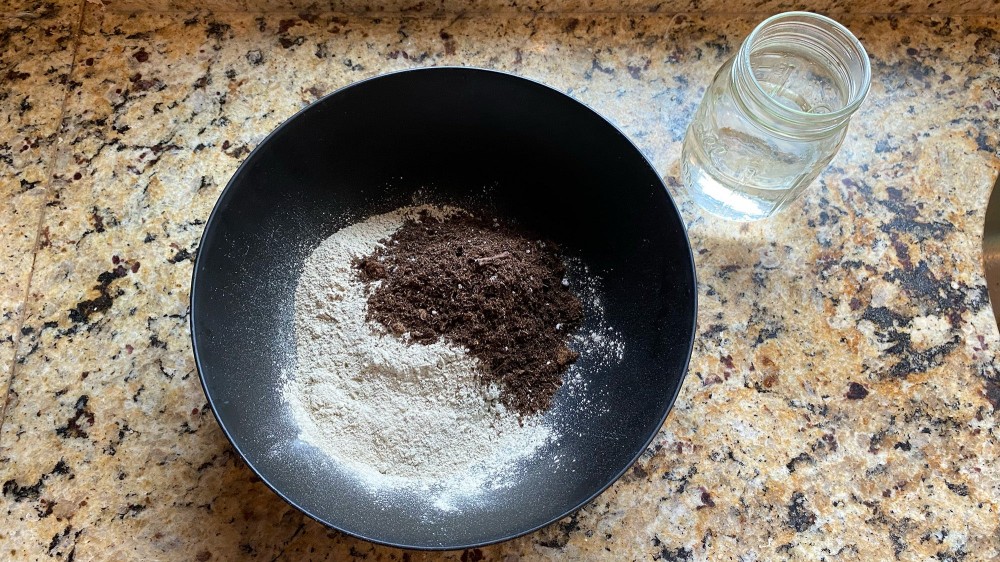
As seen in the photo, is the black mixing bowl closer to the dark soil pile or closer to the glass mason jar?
the dark soil pile

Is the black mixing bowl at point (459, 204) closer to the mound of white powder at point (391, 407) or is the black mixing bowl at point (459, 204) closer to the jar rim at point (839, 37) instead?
the mound of white powder at point (391, 407)

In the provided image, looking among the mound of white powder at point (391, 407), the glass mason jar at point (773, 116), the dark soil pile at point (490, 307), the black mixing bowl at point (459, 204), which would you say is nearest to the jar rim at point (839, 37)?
the glass mason jar at point (773, 116)

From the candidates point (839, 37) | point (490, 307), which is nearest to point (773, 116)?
point (839, 37)

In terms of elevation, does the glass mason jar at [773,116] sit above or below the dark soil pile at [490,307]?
above

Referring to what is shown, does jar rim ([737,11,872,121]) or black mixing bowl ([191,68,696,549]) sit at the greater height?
jar rim ([737,11,872,121])

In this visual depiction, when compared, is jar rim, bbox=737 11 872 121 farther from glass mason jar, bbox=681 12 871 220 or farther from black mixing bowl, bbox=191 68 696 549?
black mixing bowl, bbox=191 68 696 549

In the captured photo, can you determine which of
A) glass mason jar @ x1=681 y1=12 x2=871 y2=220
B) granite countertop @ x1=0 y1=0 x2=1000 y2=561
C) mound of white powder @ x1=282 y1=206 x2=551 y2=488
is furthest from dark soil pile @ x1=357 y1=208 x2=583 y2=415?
glass mason jar @ x1=681 y1=12 x2=871 y2=220

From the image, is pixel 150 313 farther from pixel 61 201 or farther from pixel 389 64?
pixel 389 64
